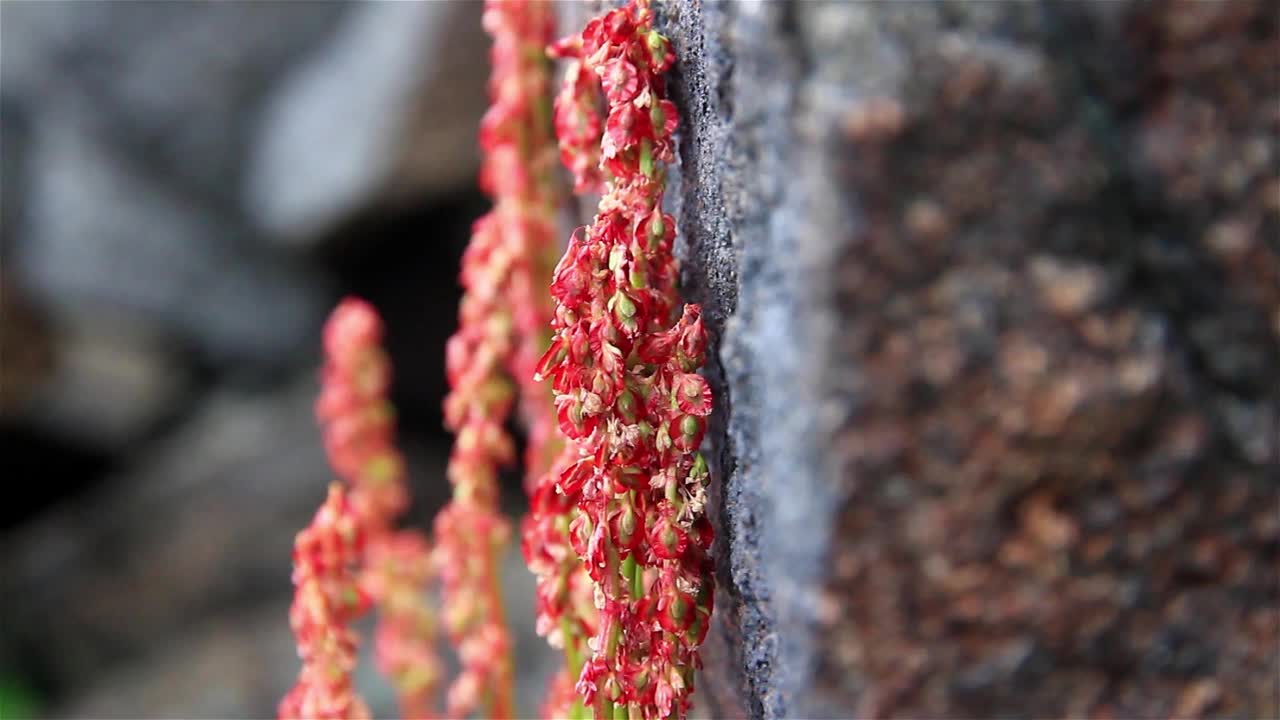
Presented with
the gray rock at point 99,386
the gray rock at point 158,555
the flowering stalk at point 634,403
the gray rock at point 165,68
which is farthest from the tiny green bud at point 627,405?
the gray rock at point 99,386

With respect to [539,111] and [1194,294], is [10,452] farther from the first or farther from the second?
[1194,294]

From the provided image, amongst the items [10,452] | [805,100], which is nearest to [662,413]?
[805,100]

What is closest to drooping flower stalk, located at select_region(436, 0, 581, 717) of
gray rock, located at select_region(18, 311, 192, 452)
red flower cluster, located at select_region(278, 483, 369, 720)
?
red flower cluster, located at select_region(278, 483, 369, 720)

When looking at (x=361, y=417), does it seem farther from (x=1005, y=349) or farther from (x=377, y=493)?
(x=1005, y=349)

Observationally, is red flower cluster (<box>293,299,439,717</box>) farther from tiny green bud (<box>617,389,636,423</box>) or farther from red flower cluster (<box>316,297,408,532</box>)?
tiny green bud (<box>617,389,636,423</box>)

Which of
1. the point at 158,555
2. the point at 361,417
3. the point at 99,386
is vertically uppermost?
the point at 99,386

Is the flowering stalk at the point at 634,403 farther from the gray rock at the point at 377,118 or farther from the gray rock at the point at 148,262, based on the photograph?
the gray rock at the point at 148,262

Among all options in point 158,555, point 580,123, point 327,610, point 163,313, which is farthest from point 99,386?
point 580,123
